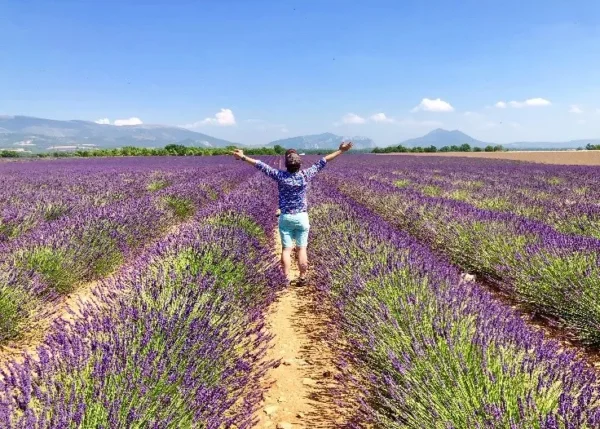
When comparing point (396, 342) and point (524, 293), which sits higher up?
point (396, 342)

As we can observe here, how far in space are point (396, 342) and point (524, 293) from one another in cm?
242

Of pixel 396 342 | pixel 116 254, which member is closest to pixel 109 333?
pixel 396 342

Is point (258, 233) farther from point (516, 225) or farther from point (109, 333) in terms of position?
point (109, 333)

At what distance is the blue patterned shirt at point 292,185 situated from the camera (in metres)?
4.44

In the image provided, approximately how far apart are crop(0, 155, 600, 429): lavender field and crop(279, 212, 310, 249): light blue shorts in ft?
1.07

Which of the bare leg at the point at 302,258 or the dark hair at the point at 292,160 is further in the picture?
the bare leg at the point at 302,258

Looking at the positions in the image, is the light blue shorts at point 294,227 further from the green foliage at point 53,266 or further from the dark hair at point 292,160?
the green foliage at point 53,266

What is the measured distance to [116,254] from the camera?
17.9 ft

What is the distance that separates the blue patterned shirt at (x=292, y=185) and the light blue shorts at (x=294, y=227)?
6cm

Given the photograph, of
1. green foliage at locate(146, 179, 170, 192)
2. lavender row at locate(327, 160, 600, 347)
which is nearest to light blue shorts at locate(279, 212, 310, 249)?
lavender row at locate(327, 160, 600, 347)

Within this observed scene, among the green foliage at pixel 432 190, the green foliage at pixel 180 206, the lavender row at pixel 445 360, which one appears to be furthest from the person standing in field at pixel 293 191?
the green foliage at pixel 432 190

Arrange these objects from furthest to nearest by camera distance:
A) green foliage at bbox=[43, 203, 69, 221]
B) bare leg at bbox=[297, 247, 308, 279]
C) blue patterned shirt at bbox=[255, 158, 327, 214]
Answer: green foliage at bbox=[43, 203, 69, 221]
bare leg at bbox=[297, 247, 308, 279]
blue patterned shirt at bbox=[255, 158, 327, 214]

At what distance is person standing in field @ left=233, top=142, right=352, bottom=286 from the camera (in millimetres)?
4387

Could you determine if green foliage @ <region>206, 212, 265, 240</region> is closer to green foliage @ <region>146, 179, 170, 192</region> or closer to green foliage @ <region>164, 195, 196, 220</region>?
green foliage @ <region>164, 195, 196, 220</region>
